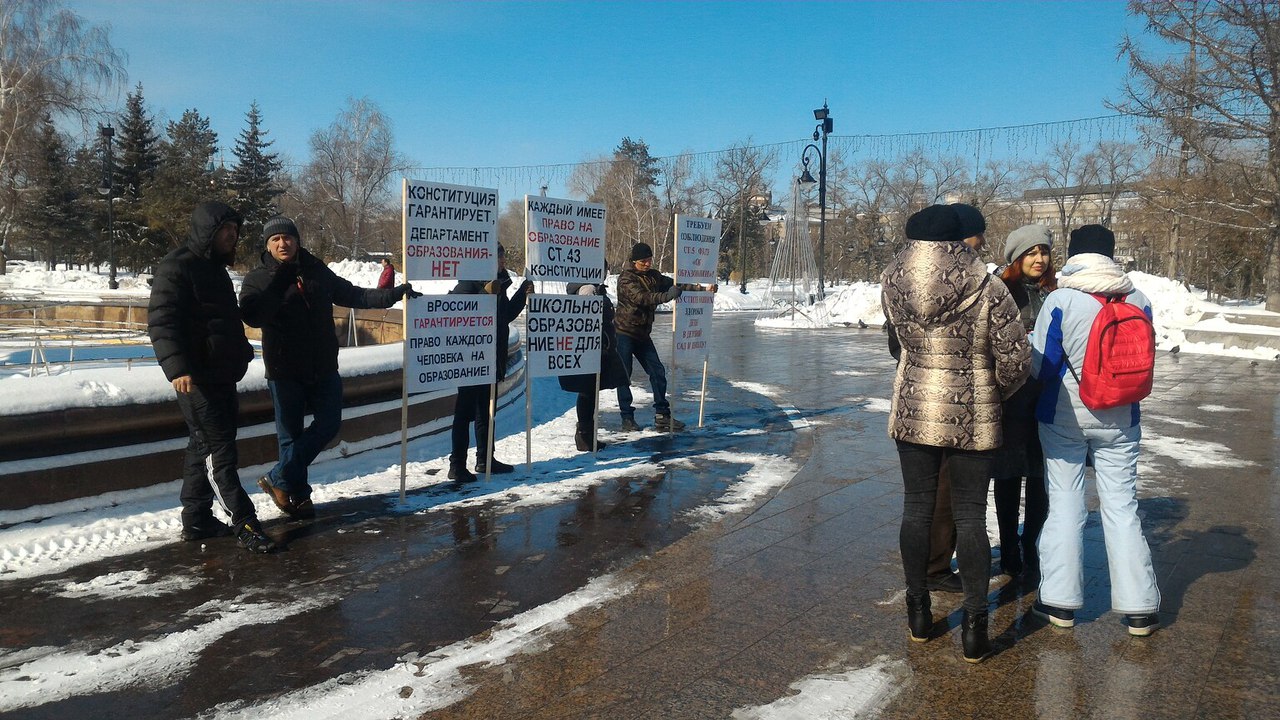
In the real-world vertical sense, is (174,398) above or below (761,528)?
above

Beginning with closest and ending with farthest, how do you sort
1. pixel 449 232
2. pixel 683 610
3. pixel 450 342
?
pixel 683 610, pixel 449 232, pixel 450 342

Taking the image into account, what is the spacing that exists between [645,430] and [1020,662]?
5.52m

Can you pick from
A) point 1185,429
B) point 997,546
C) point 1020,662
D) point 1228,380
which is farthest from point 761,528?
point 1228,380

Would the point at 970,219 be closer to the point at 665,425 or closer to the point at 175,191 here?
the point at 665,425

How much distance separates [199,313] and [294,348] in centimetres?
64

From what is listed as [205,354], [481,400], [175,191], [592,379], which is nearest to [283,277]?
[205,354]

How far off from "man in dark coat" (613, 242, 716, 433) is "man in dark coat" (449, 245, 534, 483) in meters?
1.61

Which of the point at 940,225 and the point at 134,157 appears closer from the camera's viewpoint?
the point at 940,225

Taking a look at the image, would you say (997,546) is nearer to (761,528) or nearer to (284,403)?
(761,528)

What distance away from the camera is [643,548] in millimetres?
5117

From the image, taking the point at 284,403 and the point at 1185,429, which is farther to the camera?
the point at 1185,429

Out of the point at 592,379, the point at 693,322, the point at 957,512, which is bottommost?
the point at 957,512

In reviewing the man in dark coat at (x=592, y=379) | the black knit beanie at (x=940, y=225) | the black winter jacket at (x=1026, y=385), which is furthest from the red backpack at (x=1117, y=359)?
the man in dark coat at (x=592, y=379)

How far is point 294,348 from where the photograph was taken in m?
5.31
